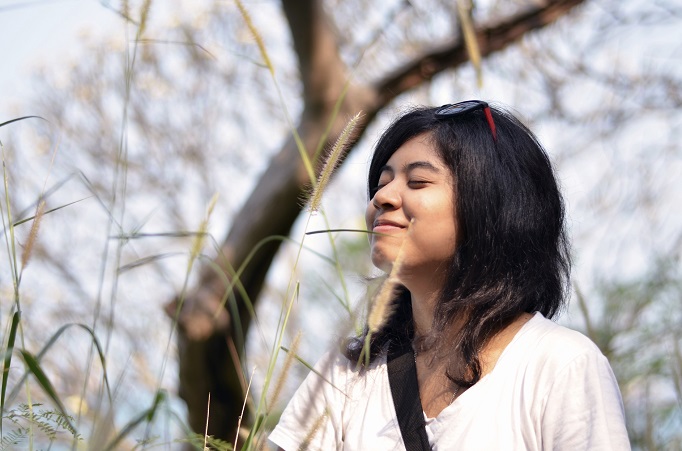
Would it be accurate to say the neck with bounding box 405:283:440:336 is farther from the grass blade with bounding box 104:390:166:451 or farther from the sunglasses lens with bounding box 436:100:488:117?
the grass blade with bounding box 104:390:166:451

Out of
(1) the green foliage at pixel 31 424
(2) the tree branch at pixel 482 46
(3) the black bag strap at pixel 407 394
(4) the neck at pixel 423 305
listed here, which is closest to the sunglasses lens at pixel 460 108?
(4) the neck at pixel 423 305

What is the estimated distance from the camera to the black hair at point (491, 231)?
1.73 metres

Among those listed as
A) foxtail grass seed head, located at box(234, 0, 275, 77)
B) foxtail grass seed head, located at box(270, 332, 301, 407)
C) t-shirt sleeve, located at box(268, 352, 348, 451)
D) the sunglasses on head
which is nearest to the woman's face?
the sunglasses on head

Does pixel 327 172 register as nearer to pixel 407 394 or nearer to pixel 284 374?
pixel 284 374

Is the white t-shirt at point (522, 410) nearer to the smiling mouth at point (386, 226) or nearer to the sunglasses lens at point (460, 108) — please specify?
the smiling mouth at point (386, 226)

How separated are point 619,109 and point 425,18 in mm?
1562

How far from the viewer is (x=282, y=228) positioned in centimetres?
536

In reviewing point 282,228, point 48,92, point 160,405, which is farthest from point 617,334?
point 48,92

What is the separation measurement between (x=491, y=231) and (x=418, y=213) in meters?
0.16

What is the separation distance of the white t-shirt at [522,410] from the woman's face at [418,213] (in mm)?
204

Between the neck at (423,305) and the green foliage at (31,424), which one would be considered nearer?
the green foliage at (31,424)

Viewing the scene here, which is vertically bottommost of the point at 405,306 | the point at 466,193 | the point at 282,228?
the point at 282,228

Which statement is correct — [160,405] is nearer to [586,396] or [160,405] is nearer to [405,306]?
[586,396]

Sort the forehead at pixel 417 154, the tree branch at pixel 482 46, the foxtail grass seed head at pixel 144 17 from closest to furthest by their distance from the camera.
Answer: the foxtail grass seed head at pixel 144 17 → the forehead at pixel 417 154 → the tree branch at pixel 482 46
